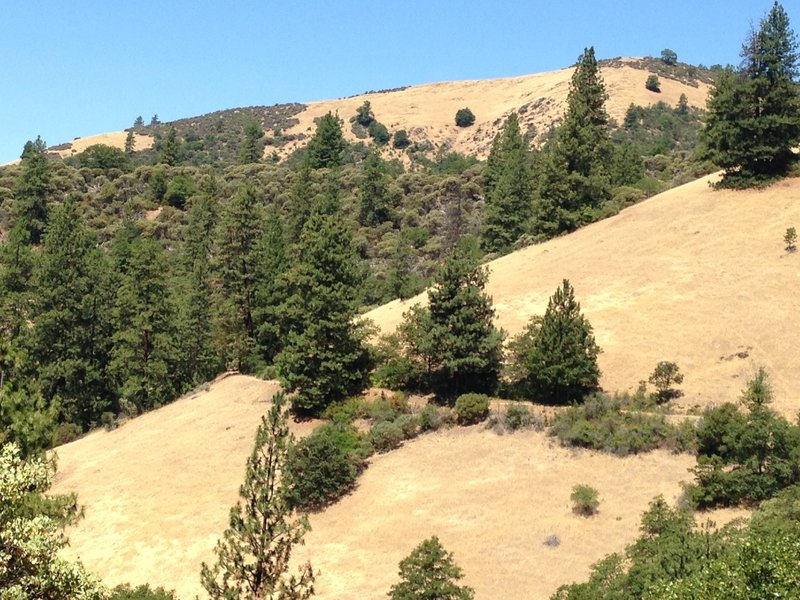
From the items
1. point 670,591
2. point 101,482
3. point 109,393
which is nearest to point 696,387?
point 670,591

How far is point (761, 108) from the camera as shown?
44.9m

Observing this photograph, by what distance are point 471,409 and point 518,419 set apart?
2.02 m

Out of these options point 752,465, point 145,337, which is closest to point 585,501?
point 752,465

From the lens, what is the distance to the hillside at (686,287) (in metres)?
32.2

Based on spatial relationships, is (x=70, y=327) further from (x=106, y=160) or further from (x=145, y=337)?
(x=106, y=160)

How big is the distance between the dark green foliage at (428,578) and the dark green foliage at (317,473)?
394 inches

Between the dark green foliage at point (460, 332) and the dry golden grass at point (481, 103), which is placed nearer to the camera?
the dark green foliage at point (460, 332)

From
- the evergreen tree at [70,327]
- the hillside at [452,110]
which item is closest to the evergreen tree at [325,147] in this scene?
the hillside at [452,110]

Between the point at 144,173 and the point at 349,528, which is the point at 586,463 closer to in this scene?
the point at 349,528

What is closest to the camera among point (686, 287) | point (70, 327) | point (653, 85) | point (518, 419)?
point (518, 419)

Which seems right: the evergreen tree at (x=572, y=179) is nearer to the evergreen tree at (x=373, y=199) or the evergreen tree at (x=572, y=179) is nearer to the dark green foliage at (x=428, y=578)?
the evergreen tree at (x=373, y=199)

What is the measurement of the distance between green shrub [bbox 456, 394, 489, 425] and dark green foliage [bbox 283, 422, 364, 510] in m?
5.41

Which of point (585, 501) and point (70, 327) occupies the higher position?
point (70, 327)

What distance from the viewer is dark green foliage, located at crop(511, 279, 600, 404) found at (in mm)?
30172
